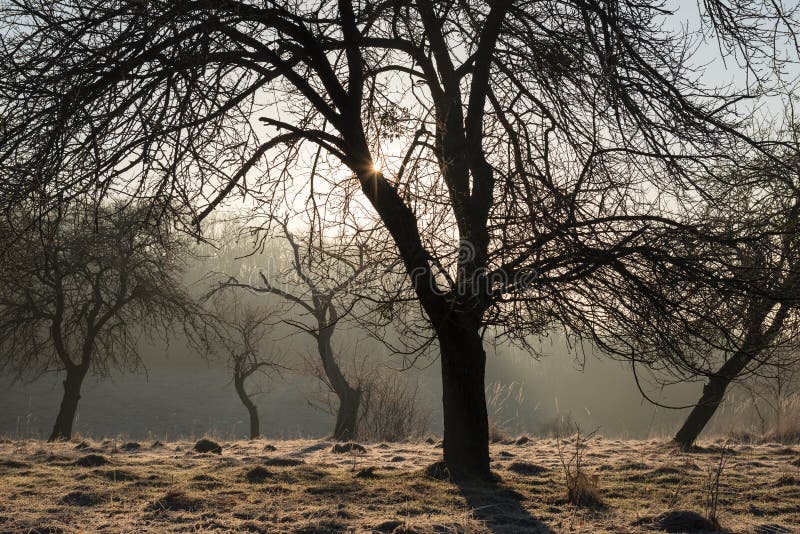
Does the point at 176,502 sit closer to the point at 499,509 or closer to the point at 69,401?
the point at 499,509

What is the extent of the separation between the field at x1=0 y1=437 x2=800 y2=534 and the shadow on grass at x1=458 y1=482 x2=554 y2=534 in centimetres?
1

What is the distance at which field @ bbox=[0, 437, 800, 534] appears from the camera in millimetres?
4973

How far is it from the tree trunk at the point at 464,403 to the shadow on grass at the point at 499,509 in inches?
12.4

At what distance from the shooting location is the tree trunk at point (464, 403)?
681cm

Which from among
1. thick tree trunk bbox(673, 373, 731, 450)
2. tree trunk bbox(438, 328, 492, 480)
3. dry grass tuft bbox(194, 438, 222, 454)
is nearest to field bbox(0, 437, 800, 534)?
tree trunk bbox(438, 328, 492, 480)

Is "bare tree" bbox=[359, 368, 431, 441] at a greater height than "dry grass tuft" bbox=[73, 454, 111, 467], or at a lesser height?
greater

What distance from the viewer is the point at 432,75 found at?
7.54 metres

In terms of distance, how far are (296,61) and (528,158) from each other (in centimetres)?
250

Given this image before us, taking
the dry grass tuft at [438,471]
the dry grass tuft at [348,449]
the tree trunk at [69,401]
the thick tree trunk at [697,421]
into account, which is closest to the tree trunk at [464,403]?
the dry grass tuft at [438,471]

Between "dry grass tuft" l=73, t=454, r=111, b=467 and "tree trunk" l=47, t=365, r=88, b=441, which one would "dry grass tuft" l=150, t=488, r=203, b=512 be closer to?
"dry grass tuft" l=73, t=454, r=111, b=467

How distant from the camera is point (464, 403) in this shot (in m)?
6.88

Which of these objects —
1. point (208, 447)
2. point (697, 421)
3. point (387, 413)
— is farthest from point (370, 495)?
point (387, 413)

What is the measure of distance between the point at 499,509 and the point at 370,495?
114 centimetres

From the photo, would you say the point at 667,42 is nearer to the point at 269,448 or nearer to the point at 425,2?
the point at 425,2
